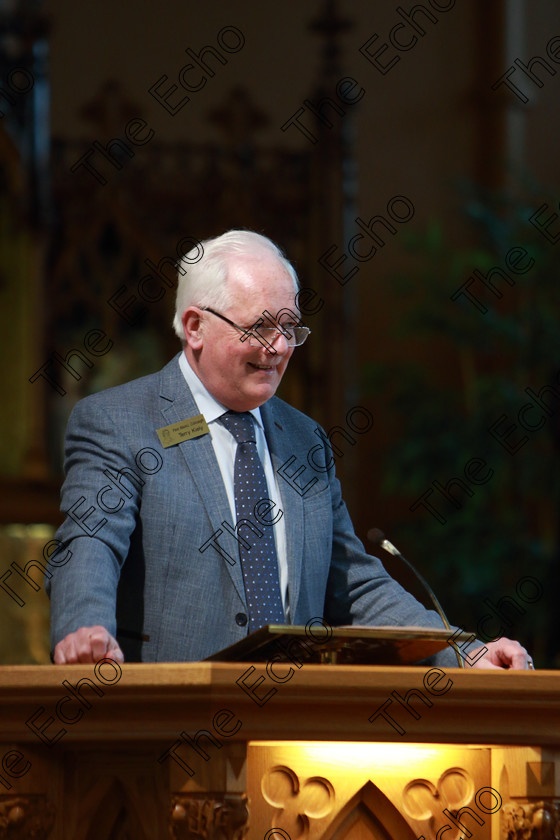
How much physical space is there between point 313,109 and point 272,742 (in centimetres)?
437

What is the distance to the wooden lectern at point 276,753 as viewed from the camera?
1.60 m

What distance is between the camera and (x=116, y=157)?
556cm

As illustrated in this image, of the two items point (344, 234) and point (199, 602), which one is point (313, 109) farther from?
point (199, 602)

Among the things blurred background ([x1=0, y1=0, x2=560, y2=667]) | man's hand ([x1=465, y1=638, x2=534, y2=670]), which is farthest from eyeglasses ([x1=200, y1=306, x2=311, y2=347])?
blurred background ([x1=0, y1=0, x2=560, y2=667])

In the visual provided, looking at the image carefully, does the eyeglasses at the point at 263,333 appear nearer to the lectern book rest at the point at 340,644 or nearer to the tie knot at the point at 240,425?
the tie knot at the point at 240,425

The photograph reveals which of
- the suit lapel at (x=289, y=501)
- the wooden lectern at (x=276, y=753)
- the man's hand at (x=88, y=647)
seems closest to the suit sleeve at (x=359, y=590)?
the suit lapel at (x=289, y=501)

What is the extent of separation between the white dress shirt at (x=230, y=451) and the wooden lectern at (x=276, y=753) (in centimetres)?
48

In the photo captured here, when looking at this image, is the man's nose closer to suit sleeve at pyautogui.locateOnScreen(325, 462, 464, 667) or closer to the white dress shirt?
the white dress shirt

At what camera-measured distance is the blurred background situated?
210 inches

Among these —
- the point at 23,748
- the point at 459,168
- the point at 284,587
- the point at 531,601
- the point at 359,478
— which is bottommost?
the point at 359,478

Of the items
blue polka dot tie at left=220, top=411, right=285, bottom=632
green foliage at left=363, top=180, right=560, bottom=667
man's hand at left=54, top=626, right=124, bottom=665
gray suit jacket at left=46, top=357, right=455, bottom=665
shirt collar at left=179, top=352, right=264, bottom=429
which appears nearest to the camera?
man's hand at left=54, top=626, right=124, bottom=665

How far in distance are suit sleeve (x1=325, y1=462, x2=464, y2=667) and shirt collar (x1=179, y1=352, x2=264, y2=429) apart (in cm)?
25

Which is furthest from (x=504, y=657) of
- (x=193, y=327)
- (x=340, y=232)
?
(x=340, y=232)

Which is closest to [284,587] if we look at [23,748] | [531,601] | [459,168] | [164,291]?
[23,748]
